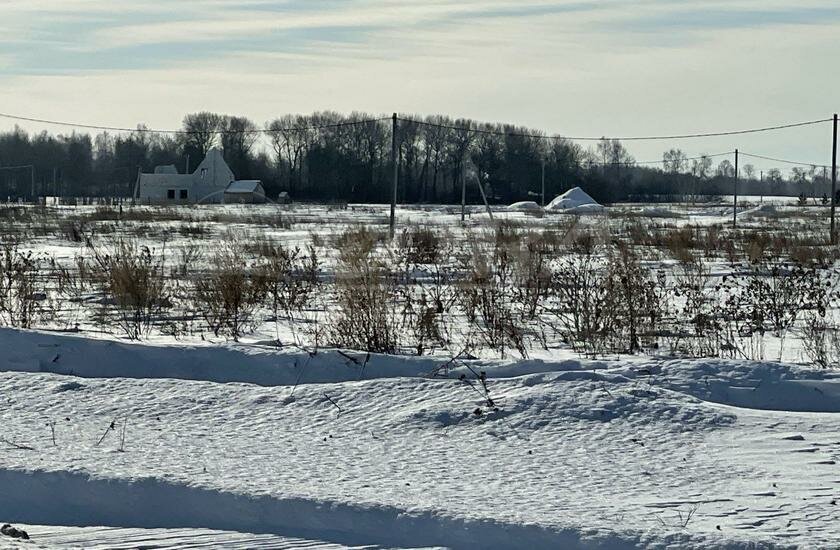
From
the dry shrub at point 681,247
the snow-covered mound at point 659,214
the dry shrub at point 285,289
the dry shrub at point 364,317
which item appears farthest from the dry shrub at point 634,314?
the snow-covered mound at point 659,214

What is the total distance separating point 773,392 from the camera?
7.14m

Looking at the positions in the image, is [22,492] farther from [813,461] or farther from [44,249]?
[44,249]

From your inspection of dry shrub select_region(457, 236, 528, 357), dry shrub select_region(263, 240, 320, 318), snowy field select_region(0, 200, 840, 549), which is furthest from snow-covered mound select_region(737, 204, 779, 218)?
snowy field select_region(0, 200, 840, 549)

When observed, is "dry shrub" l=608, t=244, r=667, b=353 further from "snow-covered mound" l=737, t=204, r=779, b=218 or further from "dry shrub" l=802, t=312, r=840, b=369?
"snow-covered mound" l=737, t=204, r=779, b=218

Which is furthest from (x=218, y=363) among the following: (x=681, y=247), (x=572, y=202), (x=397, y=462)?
(x=572, y=202)

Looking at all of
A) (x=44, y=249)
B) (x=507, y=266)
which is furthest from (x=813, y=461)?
(x=44, y=249)

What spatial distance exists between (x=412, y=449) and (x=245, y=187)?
84827 millimetres

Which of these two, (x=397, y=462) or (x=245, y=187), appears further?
(x=245, y=187)

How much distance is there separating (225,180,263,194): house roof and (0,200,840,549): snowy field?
263 ft

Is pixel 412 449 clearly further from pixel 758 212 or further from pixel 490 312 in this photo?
pixel 758 212

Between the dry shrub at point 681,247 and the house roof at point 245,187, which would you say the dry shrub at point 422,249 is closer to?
the dry shrub at point 681,247

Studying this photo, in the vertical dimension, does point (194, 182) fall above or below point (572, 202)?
above

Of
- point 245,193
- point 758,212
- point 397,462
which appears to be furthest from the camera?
point 245,193

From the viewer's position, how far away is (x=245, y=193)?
3487 inches
